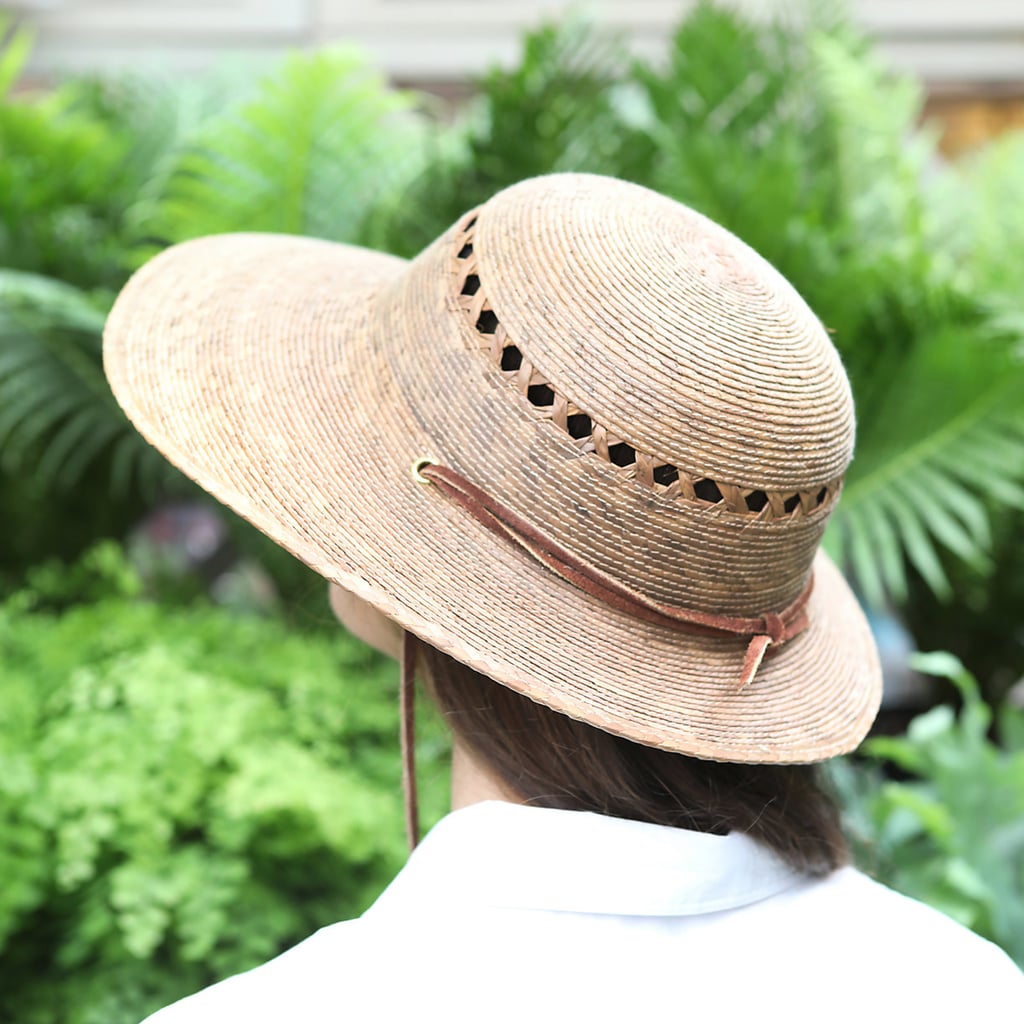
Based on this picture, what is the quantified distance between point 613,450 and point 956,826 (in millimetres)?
1392

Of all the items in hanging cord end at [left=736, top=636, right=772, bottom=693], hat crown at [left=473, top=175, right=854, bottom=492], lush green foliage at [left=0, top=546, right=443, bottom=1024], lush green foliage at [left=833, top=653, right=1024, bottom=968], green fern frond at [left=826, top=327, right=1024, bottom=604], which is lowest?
lush green foliage at [left=0, top=546, right=443, bottom=1024]

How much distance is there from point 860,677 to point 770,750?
0.22m

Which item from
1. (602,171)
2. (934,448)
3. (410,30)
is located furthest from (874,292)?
(410,30)

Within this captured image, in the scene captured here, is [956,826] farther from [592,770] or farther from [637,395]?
[637,395]

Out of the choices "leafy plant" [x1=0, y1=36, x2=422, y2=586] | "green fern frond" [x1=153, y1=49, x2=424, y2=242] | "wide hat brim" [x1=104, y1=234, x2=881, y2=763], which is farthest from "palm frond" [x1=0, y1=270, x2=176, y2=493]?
"wide hat brim" [x1=104, y1=234, x2=881, y2=763]

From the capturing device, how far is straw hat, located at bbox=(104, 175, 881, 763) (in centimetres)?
85

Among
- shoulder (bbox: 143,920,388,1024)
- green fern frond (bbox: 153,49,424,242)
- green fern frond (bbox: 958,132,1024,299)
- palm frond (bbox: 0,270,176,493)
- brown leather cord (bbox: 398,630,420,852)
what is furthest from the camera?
green fern frond (bbox: 958,132,1024,299)

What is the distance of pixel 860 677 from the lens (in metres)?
1.06

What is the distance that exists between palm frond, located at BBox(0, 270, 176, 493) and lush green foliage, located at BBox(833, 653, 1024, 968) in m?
1.75

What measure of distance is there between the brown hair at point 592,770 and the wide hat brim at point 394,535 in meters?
0.08

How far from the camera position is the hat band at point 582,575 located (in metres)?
0.89

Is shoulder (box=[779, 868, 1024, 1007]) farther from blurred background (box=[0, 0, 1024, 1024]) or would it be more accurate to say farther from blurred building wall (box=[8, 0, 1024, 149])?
blurred building wall (box=[8, 0, 1024, 149])

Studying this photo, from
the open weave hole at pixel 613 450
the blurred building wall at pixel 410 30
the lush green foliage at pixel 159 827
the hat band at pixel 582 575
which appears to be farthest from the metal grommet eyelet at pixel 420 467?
the blurred building wall at pixel 410 30

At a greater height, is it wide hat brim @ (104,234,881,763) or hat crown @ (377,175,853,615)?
hat crown @ (377,175,853,615)
